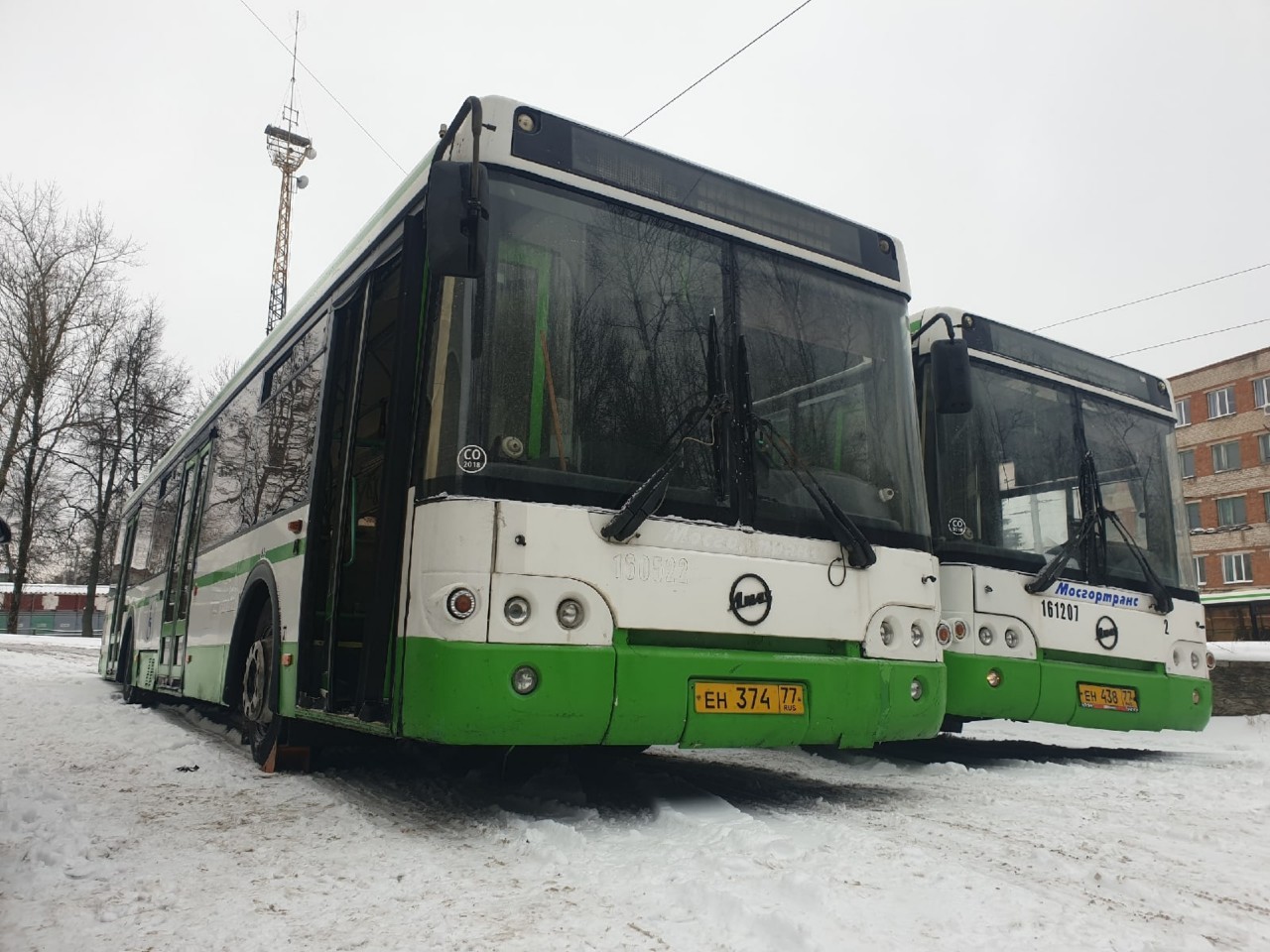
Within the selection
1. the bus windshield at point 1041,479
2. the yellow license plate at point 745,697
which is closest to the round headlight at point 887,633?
the yellow license plate at point 745,697

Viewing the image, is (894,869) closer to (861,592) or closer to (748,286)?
(861,592)

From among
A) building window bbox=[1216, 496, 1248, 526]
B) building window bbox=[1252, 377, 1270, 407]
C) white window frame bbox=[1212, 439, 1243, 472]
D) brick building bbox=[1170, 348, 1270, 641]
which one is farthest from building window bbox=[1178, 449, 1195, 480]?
building window bbox=[1252, 377, 1270, 407]

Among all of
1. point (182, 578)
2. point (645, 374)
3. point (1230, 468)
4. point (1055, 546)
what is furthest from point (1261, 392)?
point (645, 374)

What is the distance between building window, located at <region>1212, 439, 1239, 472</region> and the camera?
156 ft

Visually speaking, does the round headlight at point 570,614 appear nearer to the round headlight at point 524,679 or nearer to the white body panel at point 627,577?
the white body panel at point 627,577

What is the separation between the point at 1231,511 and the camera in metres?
47.6

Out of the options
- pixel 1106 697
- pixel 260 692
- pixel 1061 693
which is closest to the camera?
pixel 260 692

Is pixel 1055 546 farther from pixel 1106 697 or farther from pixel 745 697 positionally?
pixel 745 697

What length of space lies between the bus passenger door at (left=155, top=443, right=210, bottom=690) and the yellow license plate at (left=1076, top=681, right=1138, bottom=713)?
728 centimetres

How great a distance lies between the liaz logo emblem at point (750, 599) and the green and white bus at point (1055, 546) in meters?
2.56

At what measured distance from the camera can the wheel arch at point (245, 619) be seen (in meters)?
6.74

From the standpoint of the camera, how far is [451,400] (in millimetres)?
4574

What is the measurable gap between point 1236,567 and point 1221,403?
7429 millimetres

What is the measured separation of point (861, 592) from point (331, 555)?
2.83 metres
